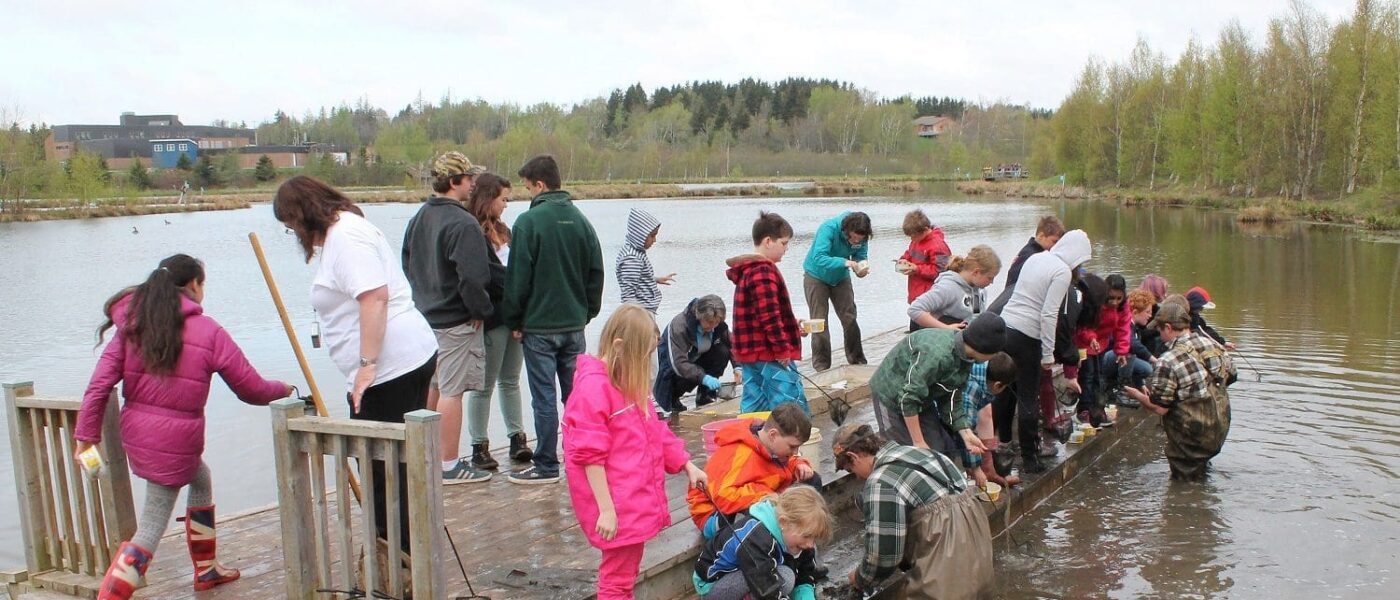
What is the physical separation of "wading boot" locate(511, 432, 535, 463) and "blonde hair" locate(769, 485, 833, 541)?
207 cm

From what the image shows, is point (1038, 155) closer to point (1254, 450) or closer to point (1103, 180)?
point (1103, 180)

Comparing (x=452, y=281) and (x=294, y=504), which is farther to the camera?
(x=452, y=281)

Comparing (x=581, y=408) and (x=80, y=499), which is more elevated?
(x=581, y=408)

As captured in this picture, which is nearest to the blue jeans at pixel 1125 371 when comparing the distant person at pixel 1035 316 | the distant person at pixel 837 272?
the distant person at pixel 837 272

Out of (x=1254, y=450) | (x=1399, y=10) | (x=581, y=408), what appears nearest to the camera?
(x=581, y=408)

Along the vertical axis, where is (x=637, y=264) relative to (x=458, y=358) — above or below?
above

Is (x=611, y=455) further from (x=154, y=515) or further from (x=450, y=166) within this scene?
(x=450, y=166)

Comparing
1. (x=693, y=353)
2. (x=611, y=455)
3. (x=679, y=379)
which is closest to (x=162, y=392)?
(x=611, y=455)

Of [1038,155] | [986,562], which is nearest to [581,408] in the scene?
[986,562]

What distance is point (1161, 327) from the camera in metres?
7.57

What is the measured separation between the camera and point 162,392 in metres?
4.08

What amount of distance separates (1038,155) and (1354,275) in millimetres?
65250

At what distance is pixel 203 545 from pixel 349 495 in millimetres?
1015

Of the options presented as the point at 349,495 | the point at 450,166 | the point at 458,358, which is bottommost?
the point at 349,495
